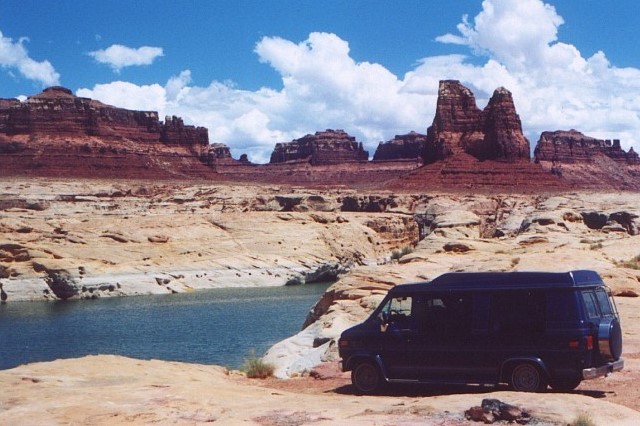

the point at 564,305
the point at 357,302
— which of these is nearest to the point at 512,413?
the point at 564,305

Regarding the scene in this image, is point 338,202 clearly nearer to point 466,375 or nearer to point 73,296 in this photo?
point 73,296

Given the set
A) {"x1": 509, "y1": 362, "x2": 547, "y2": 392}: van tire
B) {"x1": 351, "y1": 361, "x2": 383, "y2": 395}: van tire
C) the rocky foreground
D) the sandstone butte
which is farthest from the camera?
{"x1": 351, "y1": 361, "x2": 383, "y2": 395}: van tire

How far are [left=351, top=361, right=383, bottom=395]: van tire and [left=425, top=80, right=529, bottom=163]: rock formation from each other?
102746 mm

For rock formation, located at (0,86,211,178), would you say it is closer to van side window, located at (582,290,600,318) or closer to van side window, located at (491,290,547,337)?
van side window, located at (491,290,547,337)

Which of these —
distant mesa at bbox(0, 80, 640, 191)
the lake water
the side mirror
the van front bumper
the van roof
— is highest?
distant mesa at bbox(0, 80, 640, 191)

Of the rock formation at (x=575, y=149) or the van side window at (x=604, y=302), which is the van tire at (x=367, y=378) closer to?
the van side window at (x=604, y=302)

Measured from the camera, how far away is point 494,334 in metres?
12.1

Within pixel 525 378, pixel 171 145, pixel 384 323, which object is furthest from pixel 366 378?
pixel 171 145

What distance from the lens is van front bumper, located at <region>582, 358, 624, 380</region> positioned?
11352mm

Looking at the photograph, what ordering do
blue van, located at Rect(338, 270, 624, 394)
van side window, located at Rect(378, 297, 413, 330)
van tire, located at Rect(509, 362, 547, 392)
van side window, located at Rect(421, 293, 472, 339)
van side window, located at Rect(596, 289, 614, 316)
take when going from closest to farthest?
1. blue van, located at Rect(338, 270, 624, 394)
2. van tire, located at Rect(509, 362, 547, 392)
3. van side window, located at Rect(596, 289, 614, 316)
4. van side window, located at Rect(421, 293, 472, 339)
5. van side window, located at Rect(378, 297, 413, 330)

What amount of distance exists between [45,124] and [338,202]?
59.8 m

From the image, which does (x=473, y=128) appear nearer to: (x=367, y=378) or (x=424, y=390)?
(x=424, y=390)

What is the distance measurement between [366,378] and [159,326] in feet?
78.9

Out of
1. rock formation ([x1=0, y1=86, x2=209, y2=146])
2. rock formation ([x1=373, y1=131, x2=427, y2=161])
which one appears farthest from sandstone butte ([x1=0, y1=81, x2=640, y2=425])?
rock formation ([x1=373, y1=131, x2=427, y2=161])
